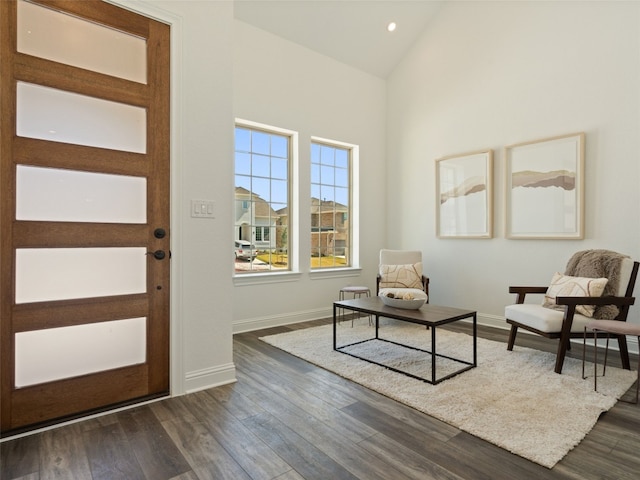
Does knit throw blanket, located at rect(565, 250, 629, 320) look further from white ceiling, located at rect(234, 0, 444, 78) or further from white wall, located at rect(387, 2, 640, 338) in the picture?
A: white ceiling, located at rect(234, 0, 444, 78)

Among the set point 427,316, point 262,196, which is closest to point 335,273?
point 262,196

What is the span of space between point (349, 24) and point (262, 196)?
2466 millimetres

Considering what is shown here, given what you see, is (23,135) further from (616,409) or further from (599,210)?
(599,210)

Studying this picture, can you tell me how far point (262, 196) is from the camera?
14.9 ft

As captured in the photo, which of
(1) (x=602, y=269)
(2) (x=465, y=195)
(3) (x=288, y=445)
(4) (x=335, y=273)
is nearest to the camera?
(3) (x=288, y=445)

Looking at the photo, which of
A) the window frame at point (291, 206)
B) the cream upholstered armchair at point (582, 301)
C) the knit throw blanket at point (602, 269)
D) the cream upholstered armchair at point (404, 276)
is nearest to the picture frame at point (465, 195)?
the cream upholstered armchair at point (404, 276)

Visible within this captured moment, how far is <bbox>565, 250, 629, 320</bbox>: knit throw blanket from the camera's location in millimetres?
2973

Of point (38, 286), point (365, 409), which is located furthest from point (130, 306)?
point (365, 409)

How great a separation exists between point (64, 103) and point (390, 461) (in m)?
2.61

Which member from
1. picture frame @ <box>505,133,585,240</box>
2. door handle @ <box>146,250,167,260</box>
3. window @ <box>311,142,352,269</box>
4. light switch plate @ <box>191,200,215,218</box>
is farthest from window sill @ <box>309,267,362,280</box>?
door handle @ <box>146,250,167,260</box>

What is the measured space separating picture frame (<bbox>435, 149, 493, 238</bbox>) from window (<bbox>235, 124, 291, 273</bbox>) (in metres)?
2.06

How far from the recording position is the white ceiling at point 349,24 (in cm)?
420

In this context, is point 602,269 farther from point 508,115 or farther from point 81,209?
point 81,209

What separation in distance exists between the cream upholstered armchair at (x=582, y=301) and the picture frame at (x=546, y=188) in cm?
55
